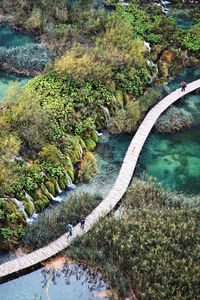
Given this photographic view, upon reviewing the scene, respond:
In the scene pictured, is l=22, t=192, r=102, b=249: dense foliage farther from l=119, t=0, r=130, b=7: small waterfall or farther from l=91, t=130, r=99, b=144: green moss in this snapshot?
l=119, t=0, r=130, b=7: small waterfall

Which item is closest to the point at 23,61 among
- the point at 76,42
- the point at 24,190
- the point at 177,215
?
the point at 76,42

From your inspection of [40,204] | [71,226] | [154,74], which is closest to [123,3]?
[154,74]

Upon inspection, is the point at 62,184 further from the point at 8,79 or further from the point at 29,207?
the point at 8,79

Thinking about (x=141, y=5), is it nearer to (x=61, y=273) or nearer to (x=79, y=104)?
(x=79, y=104)

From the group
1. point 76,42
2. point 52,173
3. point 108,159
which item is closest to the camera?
point 52,173

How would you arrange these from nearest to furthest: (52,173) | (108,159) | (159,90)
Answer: (52,173) < (108,159) < (159,90)

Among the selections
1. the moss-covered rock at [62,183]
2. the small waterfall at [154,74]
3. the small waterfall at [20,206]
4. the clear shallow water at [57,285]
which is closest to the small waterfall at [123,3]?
the small waterfall at [154,74]
